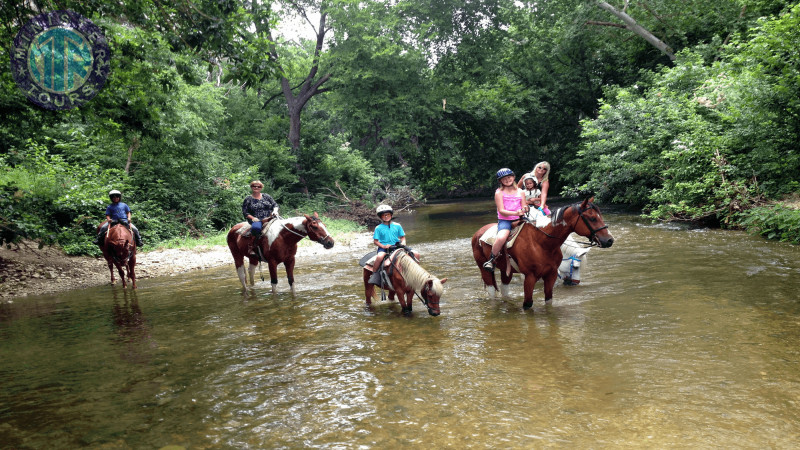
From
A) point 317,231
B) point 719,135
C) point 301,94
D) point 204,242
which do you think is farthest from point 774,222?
point 301,94

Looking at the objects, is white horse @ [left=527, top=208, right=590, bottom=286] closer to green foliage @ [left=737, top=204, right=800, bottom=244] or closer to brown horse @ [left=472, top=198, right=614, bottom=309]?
brown horse @ [left=472, top=198, right=614, bottom=309]

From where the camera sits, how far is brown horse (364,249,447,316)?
7523mm

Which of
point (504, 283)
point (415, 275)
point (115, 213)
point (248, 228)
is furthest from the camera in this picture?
point (115, 213)

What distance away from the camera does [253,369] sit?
5695mm

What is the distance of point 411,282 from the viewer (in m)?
7.75

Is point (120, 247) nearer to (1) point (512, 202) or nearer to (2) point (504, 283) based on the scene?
(2) point (504, 283)

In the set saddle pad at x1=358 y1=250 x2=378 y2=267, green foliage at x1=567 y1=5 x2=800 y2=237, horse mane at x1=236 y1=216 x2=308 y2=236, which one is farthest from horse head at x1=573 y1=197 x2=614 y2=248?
green foliage at x1=567 y1=5 x2=800 y2=237

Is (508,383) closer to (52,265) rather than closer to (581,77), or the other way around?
(52,265)

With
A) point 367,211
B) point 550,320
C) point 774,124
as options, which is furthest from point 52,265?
point 774,124

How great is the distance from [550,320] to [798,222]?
324 inches

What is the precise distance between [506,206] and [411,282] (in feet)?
6.88

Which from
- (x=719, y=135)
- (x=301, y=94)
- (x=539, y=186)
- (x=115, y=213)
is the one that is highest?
(x=301, y=94)

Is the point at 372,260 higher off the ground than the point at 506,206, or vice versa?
the point at 506,206

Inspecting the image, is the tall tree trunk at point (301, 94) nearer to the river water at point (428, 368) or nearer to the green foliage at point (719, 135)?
the green foliage at point (719, 135)
